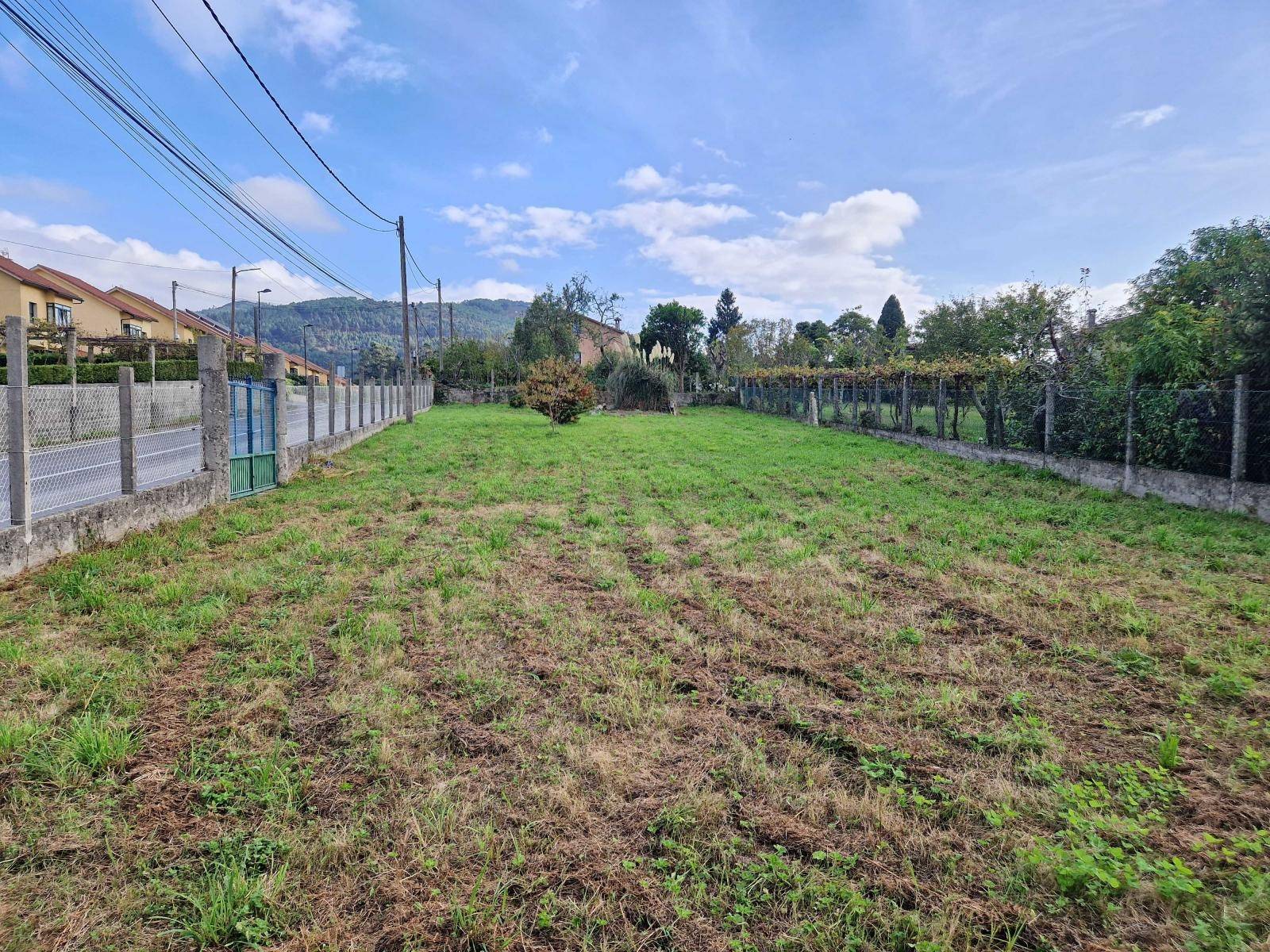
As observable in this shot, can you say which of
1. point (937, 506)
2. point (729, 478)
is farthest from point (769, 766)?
point (729, 478)

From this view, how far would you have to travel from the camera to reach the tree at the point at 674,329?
1650 inches

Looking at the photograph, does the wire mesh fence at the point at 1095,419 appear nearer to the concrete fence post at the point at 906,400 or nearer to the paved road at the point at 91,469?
the concrete fence post at the point at 906,400

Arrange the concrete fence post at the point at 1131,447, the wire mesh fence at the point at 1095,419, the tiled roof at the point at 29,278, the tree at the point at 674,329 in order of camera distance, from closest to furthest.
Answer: the wire mesh fence at the point at 1095,419 < the concrete fence post at the point at 1131,447 < the tiled roof at the point at 29,278 < the tree at the point at 674,329

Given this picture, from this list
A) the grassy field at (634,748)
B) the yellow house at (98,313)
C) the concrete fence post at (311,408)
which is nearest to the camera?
the grassy field at (634,748)

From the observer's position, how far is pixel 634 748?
8.86 ft

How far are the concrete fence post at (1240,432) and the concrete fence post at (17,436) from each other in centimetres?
1228

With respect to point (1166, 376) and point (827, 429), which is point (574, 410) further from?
point (1166, 376)

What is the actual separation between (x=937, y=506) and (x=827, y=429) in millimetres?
12257

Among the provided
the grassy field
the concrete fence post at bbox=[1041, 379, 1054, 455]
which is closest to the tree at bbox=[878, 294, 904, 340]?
the concrete fence post at bbox=[1041, 379, 1054, 455]

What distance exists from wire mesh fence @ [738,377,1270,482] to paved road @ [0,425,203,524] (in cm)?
1233

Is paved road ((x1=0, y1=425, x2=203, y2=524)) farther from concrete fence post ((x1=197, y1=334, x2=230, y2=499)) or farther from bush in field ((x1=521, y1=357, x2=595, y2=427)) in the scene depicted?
bush in field ((x1=521, y1=357, x2=595, y2=427))

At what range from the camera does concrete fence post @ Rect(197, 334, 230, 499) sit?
7.39 m

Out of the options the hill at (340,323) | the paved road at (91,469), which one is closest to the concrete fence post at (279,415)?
the paved road at (91,469)

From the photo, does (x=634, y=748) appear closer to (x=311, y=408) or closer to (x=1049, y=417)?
(x=311, y=408)
